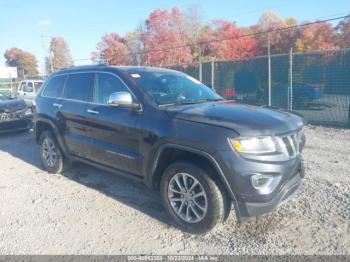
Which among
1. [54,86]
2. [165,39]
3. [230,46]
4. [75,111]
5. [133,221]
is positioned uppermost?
[165,39]

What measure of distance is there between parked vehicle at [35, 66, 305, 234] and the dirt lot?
0.30m

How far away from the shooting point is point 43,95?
580 centimetres

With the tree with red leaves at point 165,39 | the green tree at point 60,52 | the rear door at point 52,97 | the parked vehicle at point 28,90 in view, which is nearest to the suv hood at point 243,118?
the rear door at point 52,97

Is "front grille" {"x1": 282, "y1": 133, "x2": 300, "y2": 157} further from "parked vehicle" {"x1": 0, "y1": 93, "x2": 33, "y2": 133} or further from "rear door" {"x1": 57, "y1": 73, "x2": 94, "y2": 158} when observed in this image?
"parked vehicle" {"x1": 0, "y1": 93, "x2": 33, "y2": 133}

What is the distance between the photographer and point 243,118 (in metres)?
3.25

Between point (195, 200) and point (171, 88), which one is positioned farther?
point (171, 88)

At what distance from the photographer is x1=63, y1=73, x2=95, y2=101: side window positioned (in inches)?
187

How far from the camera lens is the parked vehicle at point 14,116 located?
8602 millimetres

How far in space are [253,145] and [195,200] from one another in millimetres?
897

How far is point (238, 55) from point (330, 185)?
39118 millimetres

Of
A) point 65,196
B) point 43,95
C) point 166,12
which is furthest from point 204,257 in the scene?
point 166,12

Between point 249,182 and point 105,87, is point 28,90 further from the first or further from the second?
point 249,182

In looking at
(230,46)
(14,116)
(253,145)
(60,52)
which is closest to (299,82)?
(253,145)

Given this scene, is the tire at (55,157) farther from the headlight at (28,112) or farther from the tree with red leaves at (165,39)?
the tree with red leaves at (165,39)
